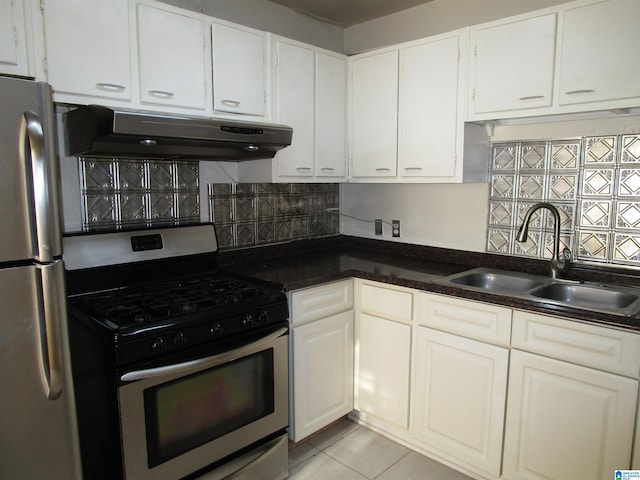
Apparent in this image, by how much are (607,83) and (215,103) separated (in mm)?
1737

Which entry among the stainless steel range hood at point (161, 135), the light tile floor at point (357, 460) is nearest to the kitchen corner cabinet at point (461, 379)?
the light tile floor at point (357, 460)

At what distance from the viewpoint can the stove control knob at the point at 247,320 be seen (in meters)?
1.86

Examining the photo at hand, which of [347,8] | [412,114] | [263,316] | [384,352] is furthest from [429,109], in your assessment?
[263,316]

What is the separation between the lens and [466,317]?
2.02m

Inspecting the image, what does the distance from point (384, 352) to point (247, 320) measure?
0.85 m

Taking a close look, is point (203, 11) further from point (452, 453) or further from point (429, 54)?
point (452, 453)

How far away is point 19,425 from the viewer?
1293 mm

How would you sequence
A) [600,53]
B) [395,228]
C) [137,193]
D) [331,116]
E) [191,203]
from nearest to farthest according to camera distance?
1. [600,53]
2. [137,193]
3. [191,203]
4. [331,116]
5. [395,228]

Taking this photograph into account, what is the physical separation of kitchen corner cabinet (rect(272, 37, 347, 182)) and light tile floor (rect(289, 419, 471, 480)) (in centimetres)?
146

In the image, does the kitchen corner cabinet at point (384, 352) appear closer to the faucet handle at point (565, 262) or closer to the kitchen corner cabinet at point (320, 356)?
the kitchen corner cabinet at point (320, 356)

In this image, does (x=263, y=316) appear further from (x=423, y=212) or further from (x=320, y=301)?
(x=423, y=212)

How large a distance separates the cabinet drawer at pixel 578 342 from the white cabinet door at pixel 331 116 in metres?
1.39

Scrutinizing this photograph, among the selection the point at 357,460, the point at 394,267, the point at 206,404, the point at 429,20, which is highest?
the point at 429,20

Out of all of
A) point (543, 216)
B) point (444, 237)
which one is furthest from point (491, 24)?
point (444, 237)
